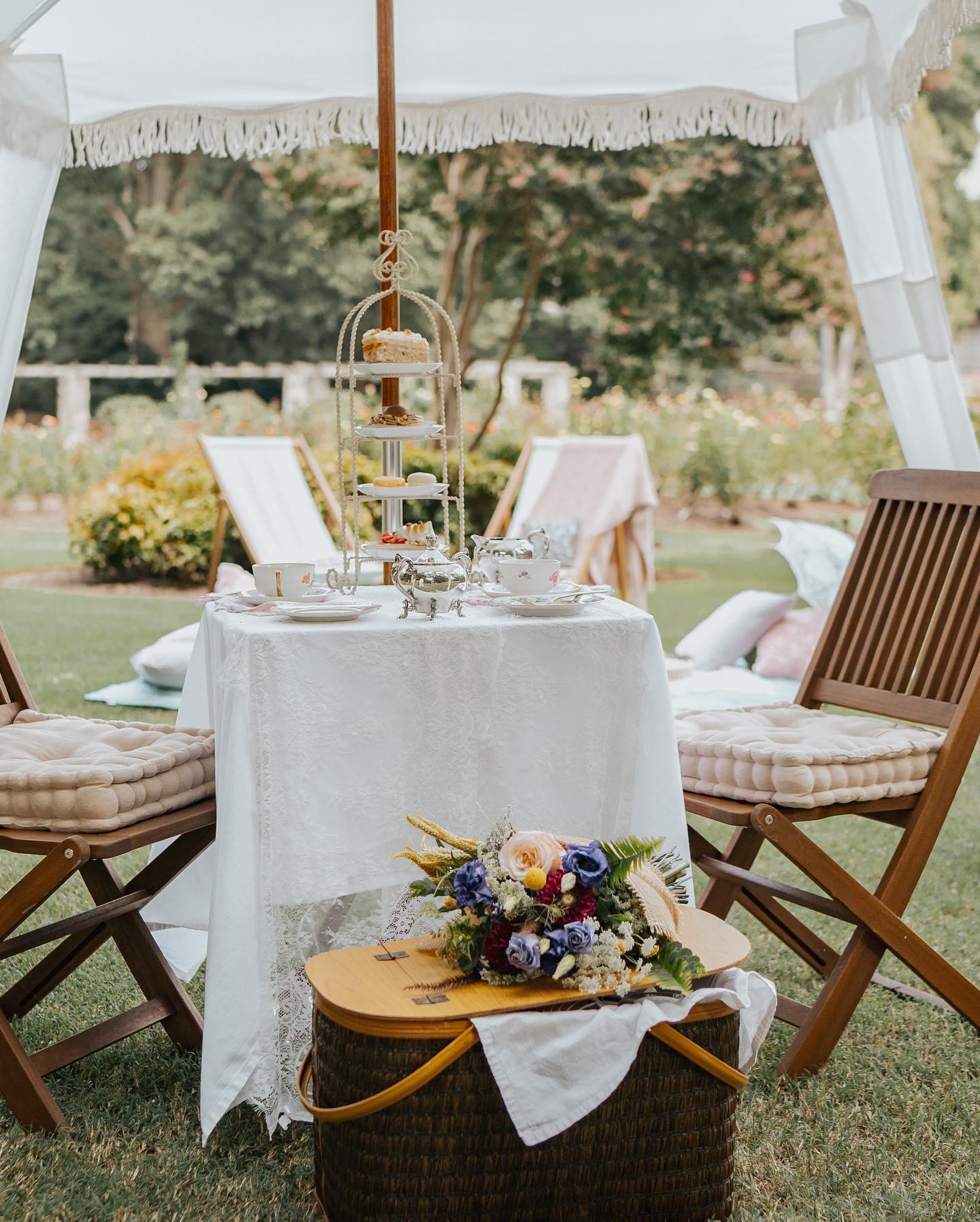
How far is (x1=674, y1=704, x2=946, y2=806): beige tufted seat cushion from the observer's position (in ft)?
7.14

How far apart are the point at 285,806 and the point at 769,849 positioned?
210 cm

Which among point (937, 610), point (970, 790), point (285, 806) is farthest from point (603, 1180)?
point (970, 790)

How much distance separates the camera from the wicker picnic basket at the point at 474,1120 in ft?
5.49

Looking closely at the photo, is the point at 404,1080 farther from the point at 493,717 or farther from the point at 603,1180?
the point at 493,717

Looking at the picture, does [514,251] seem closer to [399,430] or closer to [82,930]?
[399,430]

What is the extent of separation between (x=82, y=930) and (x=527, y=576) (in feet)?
3.16

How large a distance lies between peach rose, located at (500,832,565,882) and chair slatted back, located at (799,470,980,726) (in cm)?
100

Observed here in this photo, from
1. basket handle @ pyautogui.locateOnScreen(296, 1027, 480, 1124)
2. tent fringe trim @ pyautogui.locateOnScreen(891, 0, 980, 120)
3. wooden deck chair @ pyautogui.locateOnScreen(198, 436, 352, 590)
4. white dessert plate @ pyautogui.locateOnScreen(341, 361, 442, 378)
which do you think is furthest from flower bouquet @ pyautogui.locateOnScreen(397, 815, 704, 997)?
wooden deck chair @ pyautogui.locateOnScreen(198, 436, 352, 590)

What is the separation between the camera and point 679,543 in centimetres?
975

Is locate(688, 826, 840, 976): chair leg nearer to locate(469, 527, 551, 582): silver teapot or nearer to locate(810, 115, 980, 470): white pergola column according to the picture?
locate(469, 527, 551, 582): silver teapot

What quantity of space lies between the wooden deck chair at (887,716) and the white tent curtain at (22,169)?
168 centimetres

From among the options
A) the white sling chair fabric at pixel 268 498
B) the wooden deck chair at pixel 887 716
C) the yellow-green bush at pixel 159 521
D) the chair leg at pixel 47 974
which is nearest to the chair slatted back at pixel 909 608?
the wooden deck chair at pixel 887 716

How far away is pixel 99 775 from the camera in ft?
6.51

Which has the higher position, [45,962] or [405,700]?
[405,700]
